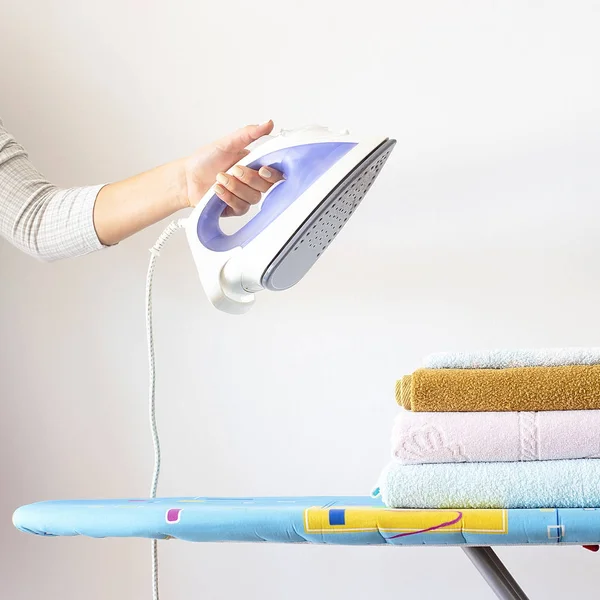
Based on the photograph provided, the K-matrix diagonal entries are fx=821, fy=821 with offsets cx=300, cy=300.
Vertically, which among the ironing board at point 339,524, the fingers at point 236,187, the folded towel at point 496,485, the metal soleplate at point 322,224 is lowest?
the ironing board at point 339,524

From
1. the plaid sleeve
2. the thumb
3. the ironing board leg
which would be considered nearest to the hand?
the thumb

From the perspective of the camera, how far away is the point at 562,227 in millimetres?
1271

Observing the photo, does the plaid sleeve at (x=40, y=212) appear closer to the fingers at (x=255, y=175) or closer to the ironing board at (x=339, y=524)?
the fingers at (x=255, y=175)

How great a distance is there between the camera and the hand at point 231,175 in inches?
36.1

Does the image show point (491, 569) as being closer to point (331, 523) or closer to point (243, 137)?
point (331, 523)

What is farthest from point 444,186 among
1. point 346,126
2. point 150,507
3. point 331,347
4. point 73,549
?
point 73,549

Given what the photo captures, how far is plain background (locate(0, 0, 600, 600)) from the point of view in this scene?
1.28m

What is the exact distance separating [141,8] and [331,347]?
0.67m

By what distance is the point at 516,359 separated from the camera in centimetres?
79

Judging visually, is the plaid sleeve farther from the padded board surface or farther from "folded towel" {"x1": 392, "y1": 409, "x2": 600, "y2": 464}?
"folded towel" {"x1": 392, "y1": 409, "x2": 600, "y2": 464}

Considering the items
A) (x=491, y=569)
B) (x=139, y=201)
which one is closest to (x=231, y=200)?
(x=139, y=201)

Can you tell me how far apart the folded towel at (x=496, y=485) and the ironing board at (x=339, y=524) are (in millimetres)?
30

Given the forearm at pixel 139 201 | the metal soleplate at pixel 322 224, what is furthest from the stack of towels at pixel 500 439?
the forearm at pixel 139 201

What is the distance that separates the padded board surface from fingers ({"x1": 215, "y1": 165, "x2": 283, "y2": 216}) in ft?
1.14
